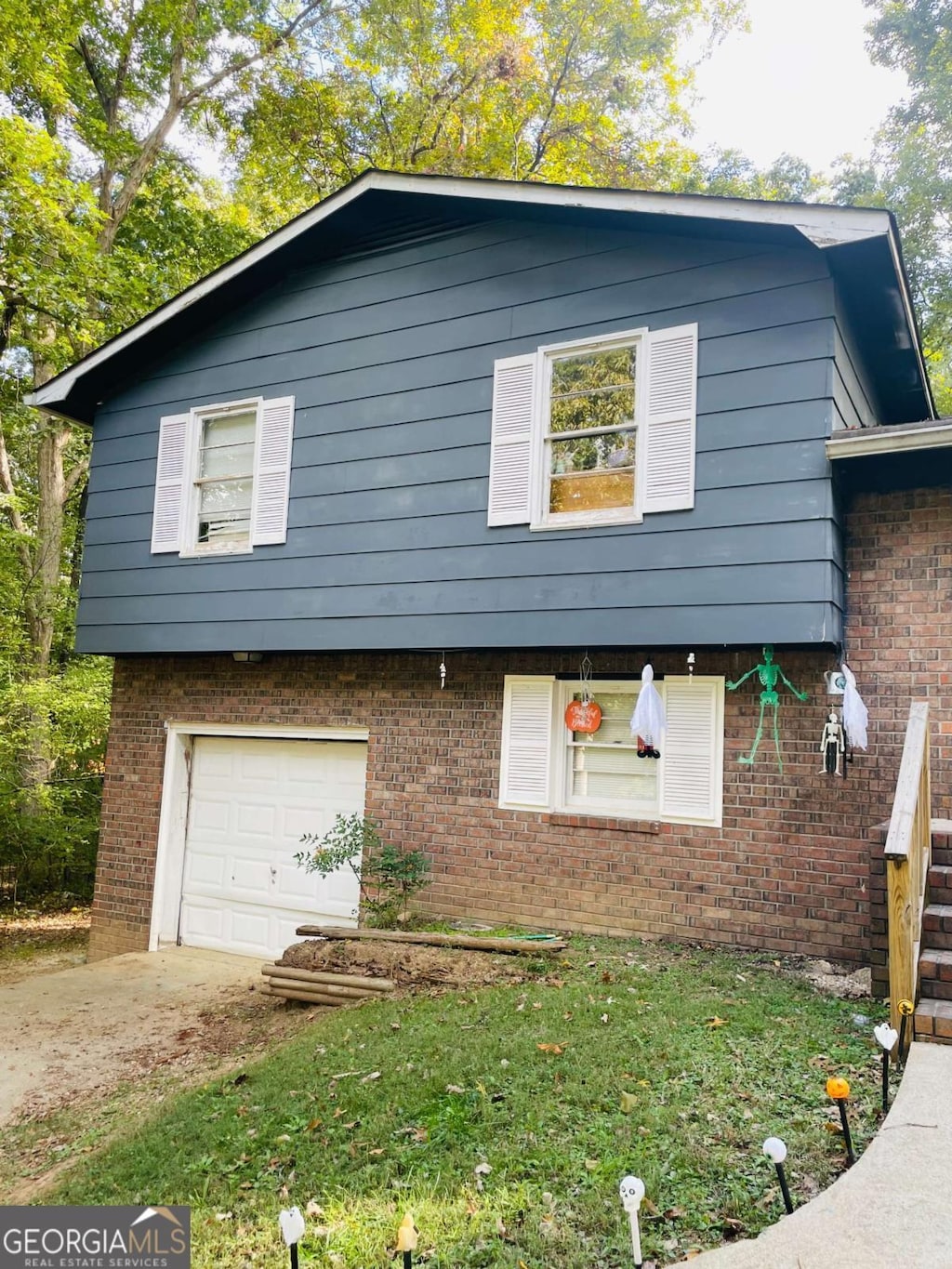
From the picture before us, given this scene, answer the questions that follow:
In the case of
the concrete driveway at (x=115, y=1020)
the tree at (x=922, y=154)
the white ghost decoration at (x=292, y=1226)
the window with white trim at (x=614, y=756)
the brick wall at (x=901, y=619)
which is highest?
the tree at (x=922, y=154)

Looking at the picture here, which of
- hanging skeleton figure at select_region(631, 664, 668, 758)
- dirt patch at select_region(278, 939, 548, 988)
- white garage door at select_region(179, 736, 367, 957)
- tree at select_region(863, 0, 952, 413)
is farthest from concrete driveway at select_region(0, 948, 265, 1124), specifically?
tree at select_region(863, 0, 952, 413)

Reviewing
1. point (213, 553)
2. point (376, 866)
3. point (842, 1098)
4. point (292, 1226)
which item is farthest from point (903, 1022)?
point (213, 553)

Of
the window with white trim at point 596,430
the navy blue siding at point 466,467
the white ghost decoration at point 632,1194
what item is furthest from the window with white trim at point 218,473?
the white ghost decoration at point 632,1194

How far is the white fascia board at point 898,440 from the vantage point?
5.56 metres

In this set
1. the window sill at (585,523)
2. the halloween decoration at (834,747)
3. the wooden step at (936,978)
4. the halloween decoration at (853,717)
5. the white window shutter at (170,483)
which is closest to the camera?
the wooden step at (936,978)

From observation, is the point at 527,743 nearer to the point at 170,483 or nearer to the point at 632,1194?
the point at 170,483

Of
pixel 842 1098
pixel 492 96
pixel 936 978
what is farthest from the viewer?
pixel 492 96

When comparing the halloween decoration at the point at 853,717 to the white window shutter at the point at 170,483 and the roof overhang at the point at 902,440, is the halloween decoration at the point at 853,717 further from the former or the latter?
the white window shutter at the point at 170,483

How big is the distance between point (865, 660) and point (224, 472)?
6.53 metres

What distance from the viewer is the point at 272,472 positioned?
848cm

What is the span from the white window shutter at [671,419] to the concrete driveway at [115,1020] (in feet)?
16.8

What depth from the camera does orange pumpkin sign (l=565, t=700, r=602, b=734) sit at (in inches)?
284

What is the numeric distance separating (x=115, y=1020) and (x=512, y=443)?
607cm

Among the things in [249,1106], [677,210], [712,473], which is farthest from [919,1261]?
[677,210]
